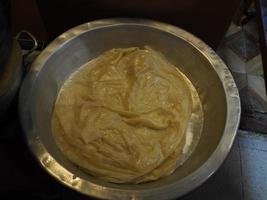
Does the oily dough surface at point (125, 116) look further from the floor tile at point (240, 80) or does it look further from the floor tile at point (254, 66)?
the floor tile at point (254, 66)

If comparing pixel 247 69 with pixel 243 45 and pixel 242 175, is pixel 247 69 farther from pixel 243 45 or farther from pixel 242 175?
pixel 242 175

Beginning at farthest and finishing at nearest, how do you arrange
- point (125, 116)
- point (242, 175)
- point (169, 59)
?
point (242, 175) < point (169, 59) < point (125, 116)

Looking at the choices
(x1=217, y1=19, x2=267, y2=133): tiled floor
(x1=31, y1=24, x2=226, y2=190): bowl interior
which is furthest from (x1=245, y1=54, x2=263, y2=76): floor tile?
(x1=31, y1=24, x2=226, y2=190): bowl interior

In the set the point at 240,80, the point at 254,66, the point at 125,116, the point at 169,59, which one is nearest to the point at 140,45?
the point at 169,59

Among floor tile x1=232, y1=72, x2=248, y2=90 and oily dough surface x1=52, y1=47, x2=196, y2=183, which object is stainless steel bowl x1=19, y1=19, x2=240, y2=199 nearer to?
oily dough surface x1=52, y1=47, x2=196, y2=183

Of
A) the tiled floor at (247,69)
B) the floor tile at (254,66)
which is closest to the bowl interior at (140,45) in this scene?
the tiled floor at (247,69)

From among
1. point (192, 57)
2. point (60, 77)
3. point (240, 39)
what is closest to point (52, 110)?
point (60, 77)
